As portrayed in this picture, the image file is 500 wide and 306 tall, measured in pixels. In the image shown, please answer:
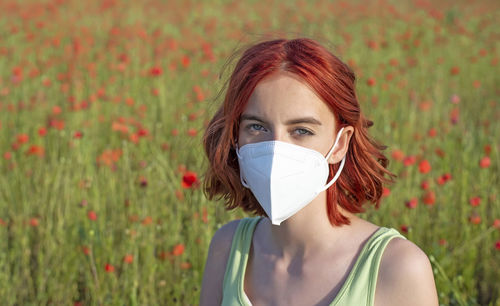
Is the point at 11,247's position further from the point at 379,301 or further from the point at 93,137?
the point at 379,301

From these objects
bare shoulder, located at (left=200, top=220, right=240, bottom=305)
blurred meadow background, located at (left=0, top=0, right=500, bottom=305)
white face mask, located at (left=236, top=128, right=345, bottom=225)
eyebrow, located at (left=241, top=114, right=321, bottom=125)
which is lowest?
blurred meadow background, located at (left=0, top=0, right=500, bottom=305)

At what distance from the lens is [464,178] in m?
2.93

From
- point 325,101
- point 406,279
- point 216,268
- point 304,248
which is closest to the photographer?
point 406,279

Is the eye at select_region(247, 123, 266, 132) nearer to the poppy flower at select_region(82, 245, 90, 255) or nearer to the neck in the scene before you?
the neck

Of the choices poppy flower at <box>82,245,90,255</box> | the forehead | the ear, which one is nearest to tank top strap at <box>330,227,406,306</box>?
the ear

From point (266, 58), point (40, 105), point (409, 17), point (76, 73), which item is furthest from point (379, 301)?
point (409, 17)

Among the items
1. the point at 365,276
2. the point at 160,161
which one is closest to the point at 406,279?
the point at 365,276

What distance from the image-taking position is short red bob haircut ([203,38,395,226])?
1.60 m

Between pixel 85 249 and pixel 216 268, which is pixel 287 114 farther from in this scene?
pixel 85 249

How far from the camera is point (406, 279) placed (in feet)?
4.89

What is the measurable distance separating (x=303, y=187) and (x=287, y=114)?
0.18m

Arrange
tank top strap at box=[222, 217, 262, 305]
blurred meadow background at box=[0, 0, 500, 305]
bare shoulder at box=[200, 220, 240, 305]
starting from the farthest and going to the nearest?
1. blurred meadow background at box=[0, 0, 500, 305]
2. bare shoulder at box=[200, 220, 240, 305]
3. tank top strap at box=[222, 217, 262, 305]

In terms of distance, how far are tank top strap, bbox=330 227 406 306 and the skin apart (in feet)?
0.05

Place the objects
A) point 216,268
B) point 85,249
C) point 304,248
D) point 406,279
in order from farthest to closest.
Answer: point 85,249
point 216,268
point 304,248
point 406,279
